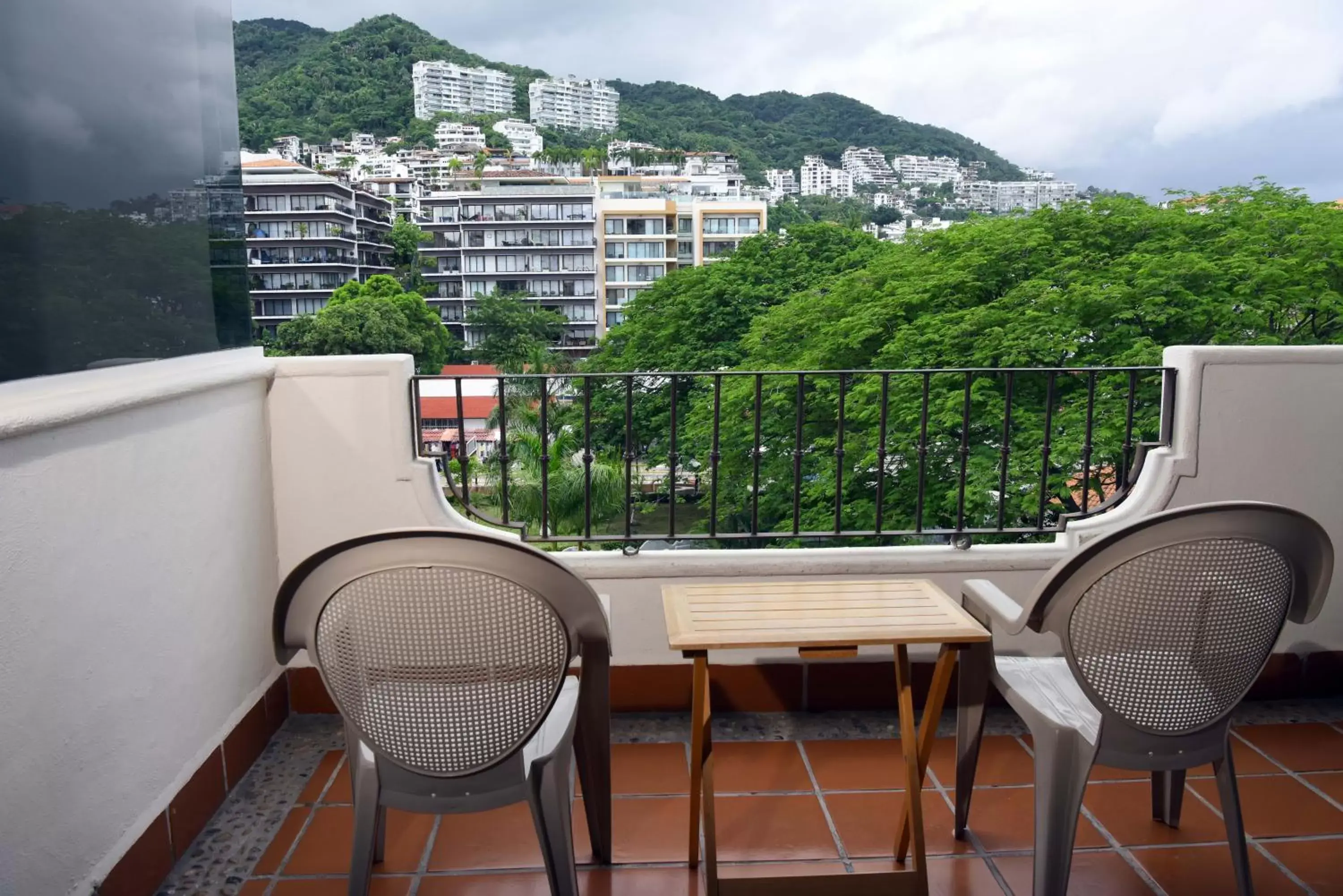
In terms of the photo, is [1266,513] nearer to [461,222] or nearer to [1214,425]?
[1214,425]

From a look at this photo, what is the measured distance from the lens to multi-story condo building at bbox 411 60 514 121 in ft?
182

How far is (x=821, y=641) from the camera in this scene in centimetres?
165

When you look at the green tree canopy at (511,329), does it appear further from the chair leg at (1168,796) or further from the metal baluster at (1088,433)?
the chair leg at (1168,796)

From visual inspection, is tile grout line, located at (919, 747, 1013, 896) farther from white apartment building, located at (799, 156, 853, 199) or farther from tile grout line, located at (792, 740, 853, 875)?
white apartment building, located at (799, 156, 853, 199)

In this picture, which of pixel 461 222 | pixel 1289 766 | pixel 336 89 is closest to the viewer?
pixel 1289 766

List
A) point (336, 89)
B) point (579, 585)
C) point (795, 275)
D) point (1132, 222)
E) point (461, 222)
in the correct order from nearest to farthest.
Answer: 1. point (579, 585)
2. point (1132, 222)
3. point (795, 275)
4. point (336, 89)
5. point (461, 222)

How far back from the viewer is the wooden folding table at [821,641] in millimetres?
1660

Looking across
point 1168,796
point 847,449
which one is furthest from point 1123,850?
point 847,449

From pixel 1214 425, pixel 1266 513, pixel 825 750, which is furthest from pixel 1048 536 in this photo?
pixel 1266 513

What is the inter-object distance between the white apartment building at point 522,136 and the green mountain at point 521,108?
1.93 m

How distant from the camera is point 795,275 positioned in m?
31.3

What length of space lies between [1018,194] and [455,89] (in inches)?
1425

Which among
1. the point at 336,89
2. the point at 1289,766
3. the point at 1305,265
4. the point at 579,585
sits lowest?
the point at 1289,766

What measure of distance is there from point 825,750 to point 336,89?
54.9 meters
